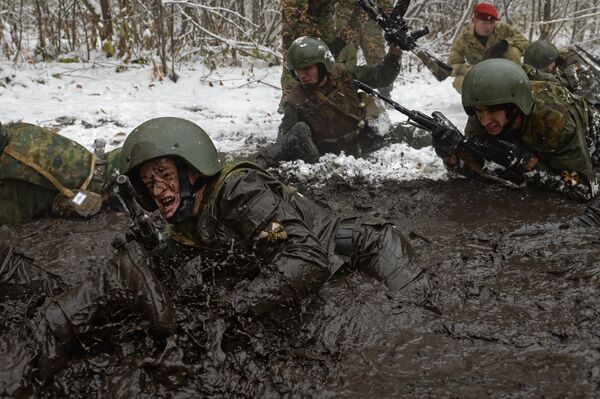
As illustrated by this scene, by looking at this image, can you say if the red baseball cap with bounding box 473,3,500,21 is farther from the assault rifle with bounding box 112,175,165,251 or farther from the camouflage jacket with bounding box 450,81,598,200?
the assault rifle with bounding box 112,175,165,251

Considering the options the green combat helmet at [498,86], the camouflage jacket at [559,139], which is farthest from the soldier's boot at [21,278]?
the camouflage jacket at [559,139]

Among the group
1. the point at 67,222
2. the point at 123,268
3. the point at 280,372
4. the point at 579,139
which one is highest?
the point at 579,139

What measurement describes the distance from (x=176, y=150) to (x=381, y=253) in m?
1.32

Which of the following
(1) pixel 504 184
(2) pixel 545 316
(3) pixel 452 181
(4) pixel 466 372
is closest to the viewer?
(4) pixel 466 372

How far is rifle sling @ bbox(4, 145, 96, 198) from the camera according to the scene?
4016 mm

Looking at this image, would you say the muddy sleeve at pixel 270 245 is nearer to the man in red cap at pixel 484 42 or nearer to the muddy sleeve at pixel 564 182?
the muddy sleeve at pixel 564 182

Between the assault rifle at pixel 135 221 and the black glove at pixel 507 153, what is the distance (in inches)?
120

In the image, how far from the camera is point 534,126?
4.28 m

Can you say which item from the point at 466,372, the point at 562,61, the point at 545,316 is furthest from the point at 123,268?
the point at 562,61

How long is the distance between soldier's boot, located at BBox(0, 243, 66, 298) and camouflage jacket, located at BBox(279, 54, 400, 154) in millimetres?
3506

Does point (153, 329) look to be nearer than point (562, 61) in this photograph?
Yes

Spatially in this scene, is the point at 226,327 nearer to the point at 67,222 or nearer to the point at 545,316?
the point at 545,316

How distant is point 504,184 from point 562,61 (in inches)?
145

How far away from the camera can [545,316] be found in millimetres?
2559
